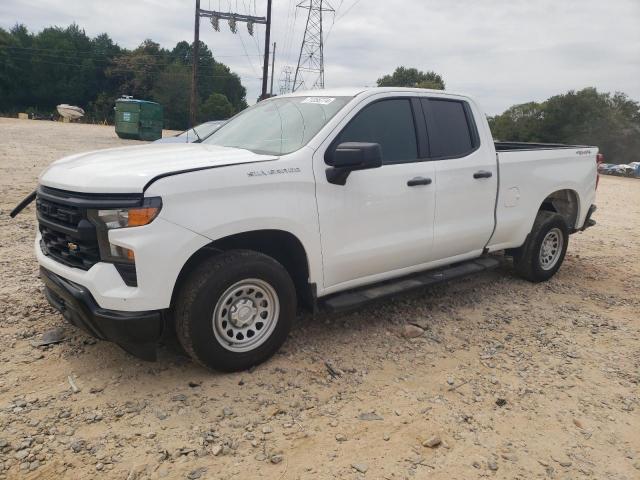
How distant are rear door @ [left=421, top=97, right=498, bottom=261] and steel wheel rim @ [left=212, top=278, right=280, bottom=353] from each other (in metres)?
1.69

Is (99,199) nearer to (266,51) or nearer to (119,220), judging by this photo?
(119,220)

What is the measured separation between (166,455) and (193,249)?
114cm

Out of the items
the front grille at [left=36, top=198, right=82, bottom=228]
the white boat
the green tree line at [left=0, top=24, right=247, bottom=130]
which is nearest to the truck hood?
the front grille at [left=36, top=198, right=82, bottom=228]

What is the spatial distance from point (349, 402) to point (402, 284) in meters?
1.33

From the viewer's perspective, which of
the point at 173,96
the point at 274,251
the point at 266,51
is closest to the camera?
the point at 274,251

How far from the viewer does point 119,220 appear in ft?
9.39

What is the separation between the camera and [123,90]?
70.8 m

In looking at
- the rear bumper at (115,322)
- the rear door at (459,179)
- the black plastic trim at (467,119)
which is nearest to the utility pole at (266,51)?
the black plastic trim at (467,119)

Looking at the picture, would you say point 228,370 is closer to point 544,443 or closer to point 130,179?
point 130,179

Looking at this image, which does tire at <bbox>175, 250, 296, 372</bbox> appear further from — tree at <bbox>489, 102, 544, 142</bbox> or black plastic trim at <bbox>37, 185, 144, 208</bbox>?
tree at <bbox>489, 102, 544, 142</bbox>

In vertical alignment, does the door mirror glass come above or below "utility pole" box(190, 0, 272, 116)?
below

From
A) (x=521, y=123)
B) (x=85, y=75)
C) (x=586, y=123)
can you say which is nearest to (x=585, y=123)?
(x=586, y=123)

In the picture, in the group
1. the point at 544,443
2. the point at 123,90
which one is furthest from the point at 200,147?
the point at 123,90

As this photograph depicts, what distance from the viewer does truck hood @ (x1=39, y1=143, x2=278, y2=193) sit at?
9.46ft
